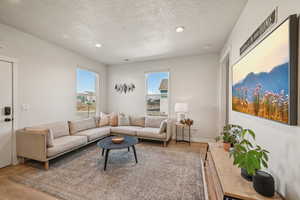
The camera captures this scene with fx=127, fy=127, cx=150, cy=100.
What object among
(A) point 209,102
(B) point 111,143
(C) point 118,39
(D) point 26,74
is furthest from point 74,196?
(A) point 209,102

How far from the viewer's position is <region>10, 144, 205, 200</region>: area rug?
5.77ft

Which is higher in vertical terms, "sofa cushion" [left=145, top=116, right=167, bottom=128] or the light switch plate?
the light switch plate

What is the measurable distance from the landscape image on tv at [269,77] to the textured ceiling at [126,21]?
106 cm

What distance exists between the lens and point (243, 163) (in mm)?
1079

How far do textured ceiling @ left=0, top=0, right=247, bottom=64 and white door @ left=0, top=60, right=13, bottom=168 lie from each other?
3.02 feet

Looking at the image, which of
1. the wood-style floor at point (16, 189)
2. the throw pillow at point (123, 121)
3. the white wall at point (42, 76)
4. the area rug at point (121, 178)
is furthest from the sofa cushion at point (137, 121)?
the wood-style floor at point (16, 189)

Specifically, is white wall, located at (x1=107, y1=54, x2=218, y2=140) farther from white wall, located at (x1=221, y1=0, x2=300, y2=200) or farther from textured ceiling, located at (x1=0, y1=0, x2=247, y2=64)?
white wall, located at (x1=221, y1=0, x2=300, y2=200)

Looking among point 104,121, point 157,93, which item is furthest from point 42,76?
point 157,93

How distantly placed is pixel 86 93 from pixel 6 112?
2.10m

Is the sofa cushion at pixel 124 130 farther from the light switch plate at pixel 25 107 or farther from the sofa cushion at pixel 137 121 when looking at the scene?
the light switch plate at pixel 25 107

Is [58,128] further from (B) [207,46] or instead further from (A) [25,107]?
(B) [207,46]

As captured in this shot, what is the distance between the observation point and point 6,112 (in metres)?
2.41

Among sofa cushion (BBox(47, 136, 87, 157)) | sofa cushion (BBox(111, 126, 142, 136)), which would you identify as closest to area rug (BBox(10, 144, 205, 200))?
sofa cushion (BBox(47, 136, 87, 157))

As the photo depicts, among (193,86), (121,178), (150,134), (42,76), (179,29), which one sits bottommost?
(121,178)
